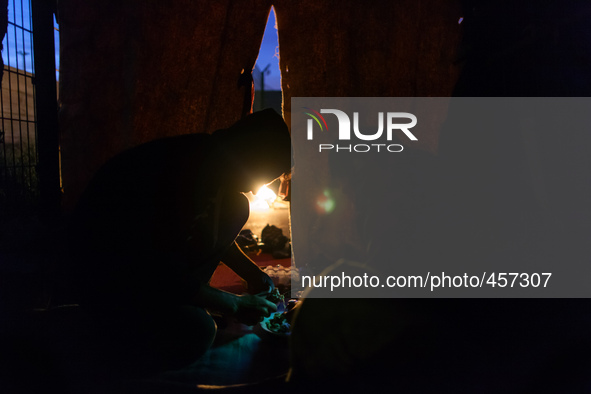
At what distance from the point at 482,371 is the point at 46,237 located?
130 inches

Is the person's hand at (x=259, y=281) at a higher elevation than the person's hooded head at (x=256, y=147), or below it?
below

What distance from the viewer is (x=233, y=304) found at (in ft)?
7.64

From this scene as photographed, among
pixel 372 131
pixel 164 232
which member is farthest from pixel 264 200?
pixel 164 232

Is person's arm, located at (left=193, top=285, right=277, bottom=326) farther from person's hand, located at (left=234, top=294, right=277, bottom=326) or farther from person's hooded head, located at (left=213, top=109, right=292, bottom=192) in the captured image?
person's hooded head, located at (left=213, top=109, right=292, bottom=192)

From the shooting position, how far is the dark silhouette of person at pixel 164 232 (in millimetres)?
2084

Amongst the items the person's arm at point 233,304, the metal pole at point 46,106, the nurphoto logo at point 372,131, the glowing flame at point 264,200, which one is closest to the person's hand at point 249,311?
the person's arm at point 233,304

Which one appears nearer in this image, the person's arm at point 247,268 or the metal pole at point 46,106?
the metal pole at point 46,106

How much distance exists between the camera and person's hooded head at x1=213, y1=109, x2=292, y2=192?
2.22 m

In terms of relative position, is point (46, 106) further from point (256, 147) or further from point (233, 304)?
point (233, 304)

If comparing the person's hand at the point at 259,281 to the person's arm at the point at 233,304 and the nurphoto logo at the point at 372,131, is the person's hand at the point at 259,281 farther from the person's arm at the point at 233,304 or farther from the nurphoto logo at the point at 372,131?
the nurphoto logo at the point at 372,131

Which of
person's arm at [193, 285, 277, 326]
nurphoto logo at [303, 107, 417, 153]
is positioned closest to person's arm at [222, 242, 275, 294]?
person's arm at [193, 285, 277, 326]

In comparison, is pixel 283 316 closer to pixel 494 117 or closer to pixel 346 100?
pixel 346 100

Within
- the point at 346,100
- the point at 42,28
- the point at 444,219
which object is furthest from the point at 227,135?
the point at 42,28

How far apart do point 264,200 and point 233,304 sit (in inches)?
283
